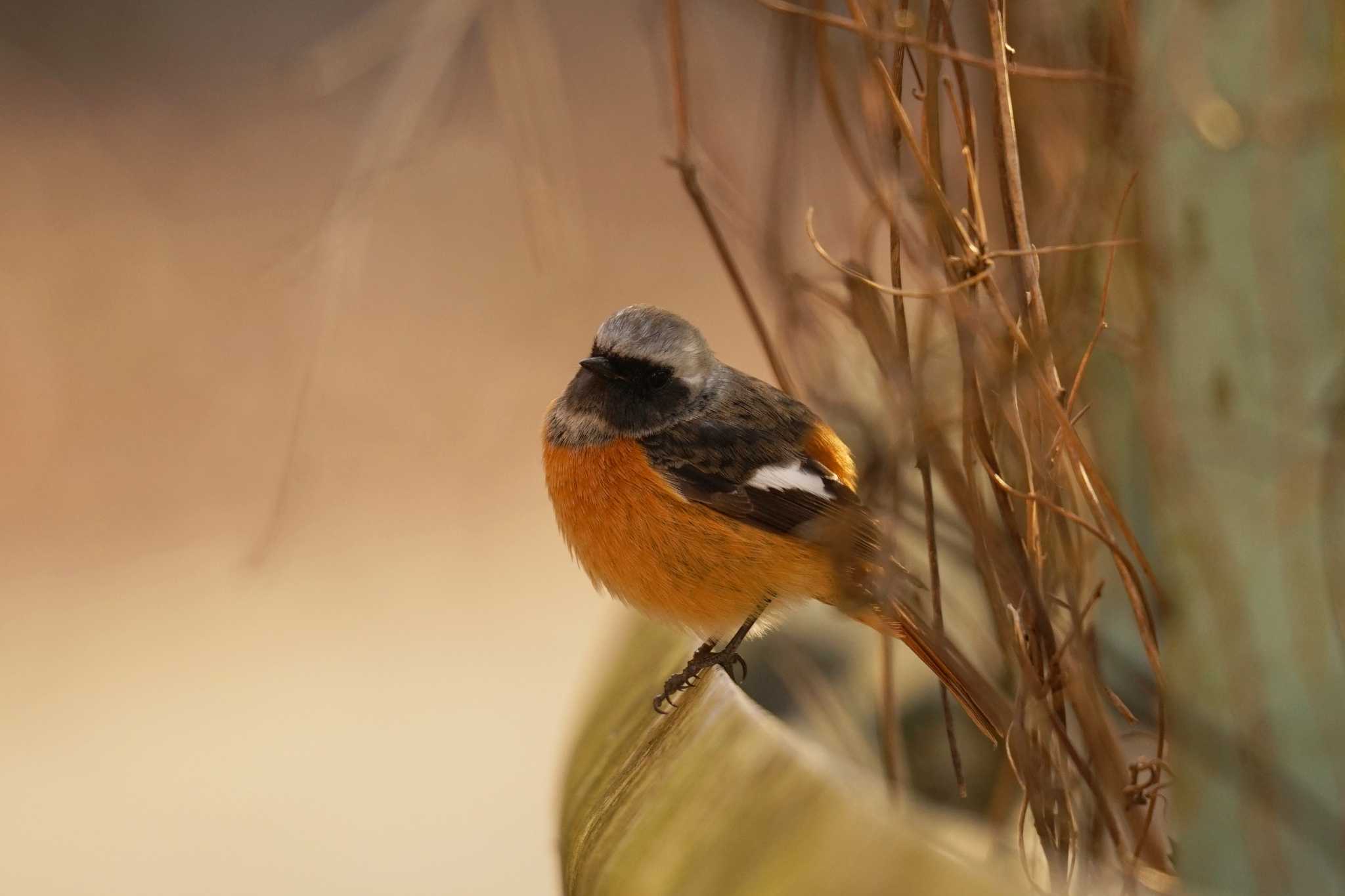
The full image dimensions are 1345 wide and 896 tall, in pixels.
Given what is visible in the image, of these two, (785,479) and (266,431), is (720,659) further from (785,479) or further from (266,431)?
(266,431)

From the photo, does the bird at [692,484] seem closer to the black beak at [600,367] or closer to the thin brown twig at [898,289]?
the black beak at [600,367]

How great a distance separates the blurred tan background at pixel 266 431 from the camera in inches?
149

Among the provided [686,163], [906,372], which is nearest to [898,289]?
[906,372]

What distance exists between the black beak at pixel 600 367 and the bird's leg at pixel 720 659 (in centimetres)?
31

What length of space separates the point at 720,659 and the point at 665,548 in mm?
164

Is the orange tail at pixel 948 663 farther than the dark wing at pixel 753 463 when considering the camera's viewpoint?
No

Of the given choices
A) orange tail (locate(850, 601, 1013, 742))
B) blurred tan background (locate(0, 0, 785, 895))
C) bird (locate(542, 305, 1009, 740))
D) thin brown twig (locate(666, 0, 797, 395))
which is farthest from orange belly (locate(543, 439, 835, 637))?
blurred tan background (locate(0, 0, 785, 895))

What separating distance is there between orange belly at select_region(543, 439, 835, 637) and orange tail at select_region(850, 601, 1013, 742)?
7.4 inches

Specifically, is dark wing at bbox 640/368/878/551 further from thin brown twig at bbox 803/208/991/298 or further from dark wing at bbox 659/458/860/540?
thin brown twig at bbox 803/208/991/298

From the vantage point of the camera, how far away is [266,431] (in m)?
5.07

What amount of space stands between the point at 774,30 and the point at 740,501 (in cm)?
53

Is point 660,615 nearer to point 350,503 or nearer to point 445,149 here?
point 445,149

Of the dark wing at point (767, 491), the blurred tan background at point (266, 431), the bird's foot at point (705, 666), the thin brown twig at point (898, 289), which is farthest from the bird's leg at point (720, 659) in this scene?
the blurred tan background at point (266, 431)

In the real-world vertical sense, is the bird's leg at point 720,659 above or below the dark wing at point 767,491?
below
